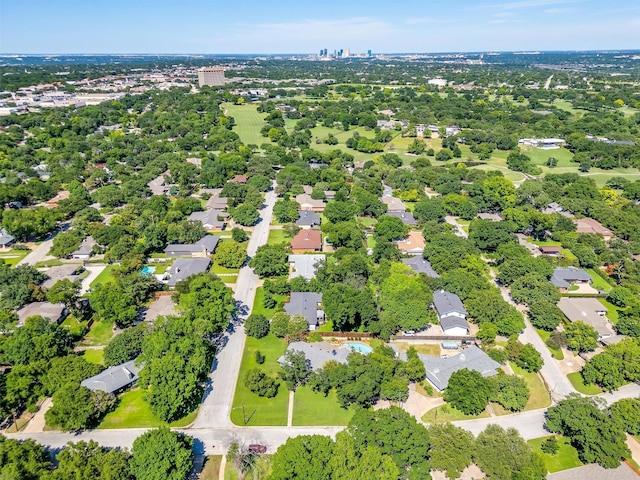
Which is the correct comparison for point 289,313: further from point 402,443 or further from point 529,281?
point 529,281

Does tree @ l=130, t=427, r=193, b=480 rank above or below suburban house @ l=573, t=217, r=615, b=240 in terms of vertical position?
above

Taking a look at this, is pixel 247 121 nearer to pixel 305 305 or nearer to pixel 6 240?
pixel 6 240

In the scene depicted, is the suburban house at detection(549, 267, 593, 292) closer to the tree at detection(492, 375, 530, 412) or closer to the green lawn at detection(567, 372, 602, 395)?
the green lawn at detection(567, 372, 602, 395)

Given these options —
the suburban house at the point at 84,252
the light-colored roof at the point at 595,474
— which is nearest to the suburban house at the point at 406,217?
the light-colored roof at the point at 595,474

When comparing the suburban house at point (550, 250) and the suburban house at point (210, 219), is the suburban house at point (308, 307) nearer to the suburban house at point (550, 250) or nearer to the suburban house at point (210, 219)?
the suburban house at point (210, 219)

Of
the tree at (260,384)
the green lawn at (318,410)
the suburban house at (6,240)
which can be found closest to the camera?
the green lawn at (318,410)

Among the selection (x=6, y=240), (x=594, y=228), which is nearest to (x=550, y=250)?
(x=594, y=228)

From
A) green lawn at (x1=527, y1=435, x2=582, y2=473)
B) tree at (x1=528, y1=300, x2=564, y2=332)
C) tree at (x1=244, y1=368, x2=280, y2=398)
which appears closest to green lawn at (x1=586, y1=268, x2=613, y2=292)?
tree at (x1=528, y1=300, x2=564, y2=332)
